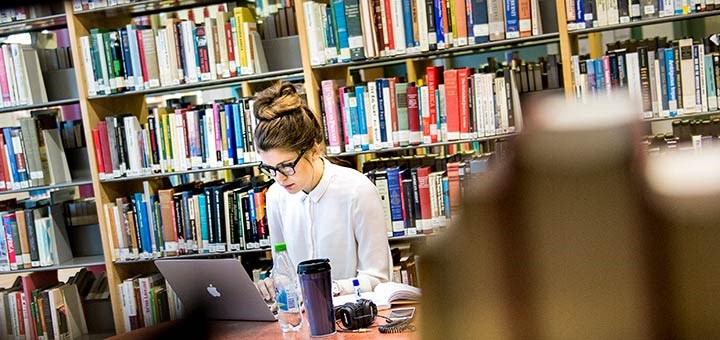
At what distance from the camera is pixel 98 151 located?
13.5 ft

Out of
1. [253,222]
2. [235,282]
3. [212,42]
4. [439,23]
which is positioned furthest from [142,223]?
[235,282]

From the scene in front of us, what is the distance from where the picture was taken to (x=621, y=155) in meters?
0.15

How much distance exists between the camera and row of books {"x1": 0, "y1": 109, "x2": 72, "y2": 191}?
4172 millimetres

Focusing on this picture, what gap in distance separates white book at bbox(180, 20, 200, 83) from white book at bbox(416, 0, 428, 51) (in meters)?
1.01

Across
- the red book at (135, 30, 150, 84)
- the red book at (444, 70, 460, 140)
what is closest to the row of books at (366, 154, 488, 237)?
the red book at (444, 70, 460, 140)

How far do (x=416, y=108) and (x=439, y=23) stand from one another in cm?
36

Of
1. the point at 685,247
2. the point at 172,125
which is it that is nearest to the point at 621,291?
the point at 685,247

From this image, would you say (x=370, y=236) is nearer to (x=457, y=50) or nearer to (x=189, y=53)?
(x=457, y=50)

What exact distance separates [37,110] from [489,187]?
177 inches

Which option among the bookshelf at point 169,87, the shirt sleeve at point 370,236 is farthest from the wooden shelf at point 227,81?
the shirt sleeve at point 370,236

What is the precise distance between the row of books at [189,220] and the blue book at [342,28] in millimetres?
738

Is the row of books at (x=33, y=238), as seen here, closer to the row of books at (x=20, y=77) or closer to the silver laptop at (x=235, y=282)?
the row of books at (x=20, y=77)

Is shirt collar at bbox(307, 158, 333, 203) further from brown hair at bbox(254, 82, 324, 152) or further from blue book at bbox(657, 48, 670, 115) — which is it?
blue book at bbox(657, 48, 670, 115)

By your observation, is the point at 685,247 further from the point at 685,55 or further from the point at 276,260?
the point at 685,55
